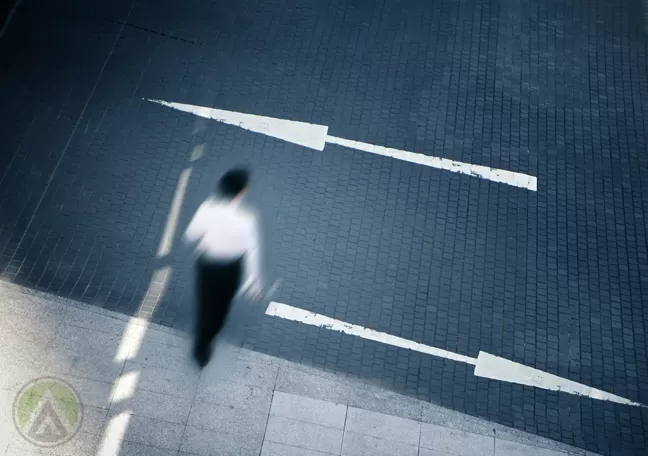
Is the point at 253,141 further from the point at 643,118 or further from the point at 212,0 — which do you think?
the point at 643,118

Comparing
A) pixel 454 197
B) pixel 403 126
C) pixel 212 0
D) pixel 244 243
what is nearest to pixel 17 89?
pixel 212 0

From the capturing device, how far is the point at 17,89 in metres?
12.2

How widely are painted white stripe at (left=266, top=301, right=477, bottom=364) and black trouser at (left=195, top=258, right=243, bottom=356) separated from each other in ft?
2.20

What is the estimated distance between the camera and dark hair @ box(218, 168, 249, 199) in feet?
37.2

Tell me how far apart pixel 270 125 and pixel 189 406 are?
498 centimetres

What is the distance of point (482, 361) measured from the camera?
33.3ft

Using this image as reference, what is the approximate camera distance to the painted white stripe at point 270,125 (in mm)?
11977

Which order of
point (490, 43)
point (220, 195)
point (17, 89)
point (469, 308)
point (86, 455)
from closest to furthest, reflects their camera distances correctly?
point (86, 455) < point (469, 308) < point (220, 195) < point (17, 89) < point (490, 43)

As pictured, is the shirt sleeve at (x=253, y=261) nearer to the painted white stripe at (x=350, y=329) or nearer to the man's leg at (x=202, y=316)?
the painted white stripe at (x=350, y=329)

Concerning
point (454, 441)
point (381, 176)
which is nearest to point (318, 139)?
point (381, 176)

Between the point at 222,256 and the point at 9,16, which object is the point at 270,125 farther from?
the point at 9,16

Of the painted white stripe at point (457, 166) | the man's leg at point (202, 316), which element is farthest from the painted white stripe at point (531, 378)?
the man's leg at point (202, 316)

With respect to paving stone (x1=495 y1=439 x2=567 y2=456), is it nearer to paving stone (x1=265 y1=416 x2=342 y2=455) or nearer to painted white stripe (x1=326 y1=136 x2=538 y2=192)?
paving stone (x1=265 y1=416 x2=342 y2=455)

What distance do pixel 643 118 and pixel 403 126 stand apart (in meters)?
4.44
